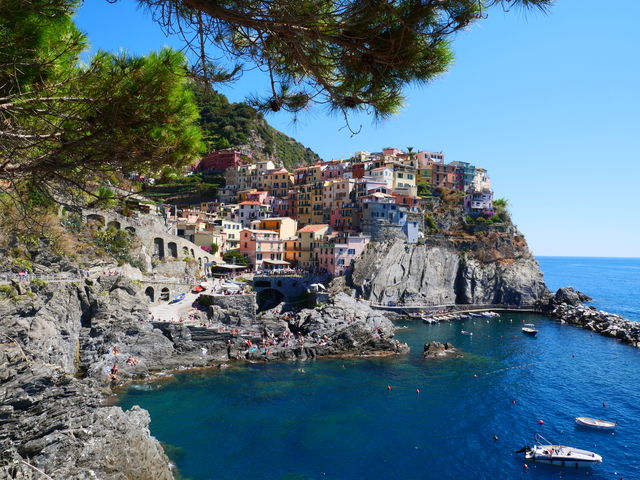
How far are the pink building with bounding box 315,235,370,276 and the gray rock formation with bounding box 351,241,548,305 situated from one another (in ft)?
3.99

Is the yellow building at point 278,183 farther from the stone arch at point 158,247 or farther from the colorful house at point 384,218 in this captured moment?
the stone arch at point 158,247

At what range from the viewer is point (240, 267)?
49.2m

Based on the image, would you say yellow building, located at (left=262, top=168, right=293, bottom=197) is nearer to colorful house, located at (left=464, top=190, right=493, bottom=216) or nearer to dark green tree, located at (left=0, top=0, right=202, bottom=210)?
colorful house, located at (left=464, top=190, right=493, bottom=216)

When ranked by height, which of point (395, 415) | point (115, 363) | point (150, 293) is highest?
point (150, 293)

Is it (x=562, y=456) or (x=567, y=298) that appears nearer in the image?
(x=562, y=456)

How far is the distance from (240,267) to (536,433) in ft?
118

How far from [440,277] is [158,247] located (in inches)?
1500

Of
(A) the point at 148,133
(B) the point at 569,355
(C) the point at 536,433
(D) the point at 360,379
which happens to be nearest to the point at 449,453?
(C) the point at 536,433

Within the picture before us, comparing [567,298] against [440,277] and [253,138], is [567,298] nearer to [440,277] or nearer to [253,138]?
[440,277]

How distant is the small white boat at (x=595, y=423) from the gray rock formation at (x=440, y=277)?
92.2 ft

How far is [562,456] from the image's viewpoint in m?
18.9

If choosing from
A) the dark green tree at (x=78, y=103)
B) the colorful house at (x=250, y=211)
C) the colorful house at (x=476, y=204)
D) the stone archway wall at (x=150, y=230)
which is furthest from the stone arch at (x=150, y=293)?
the colorful house at (x=476, y=204)

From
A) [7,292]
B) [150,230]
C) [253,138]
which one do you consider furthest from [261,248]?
[253,138]

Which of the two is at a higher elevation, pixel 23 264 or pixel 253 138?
pixel 253 138
